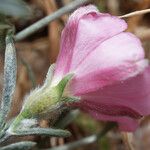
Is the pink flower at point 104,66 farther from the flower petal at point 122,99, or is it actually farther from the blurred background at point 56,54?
the blurred background at point 56,54

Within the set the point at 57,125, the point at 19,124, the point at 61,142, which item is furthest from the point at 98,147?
the point at 19,124

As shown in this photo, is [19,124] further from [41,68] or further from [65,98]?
[41,68]

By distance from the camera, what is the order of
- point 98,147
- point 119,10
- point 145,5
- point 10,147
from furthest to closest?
1. point 119,10
2. point 98,147
3. point 145,5
4. point 10,147

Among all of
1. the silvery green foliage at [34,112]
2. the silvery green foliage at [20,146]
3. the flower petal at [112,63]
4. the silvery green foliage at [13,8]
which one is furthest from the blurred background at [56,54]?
the flower petal at [112,63]

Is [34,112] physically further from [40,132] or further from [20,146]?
[20,146]

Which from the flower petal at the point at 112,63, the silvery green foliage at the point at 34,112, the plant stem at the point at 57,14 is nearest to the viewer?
Answer: the flower petal at the point at 112,63

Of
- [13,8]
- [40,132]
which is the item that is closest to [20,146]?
[40,132]
